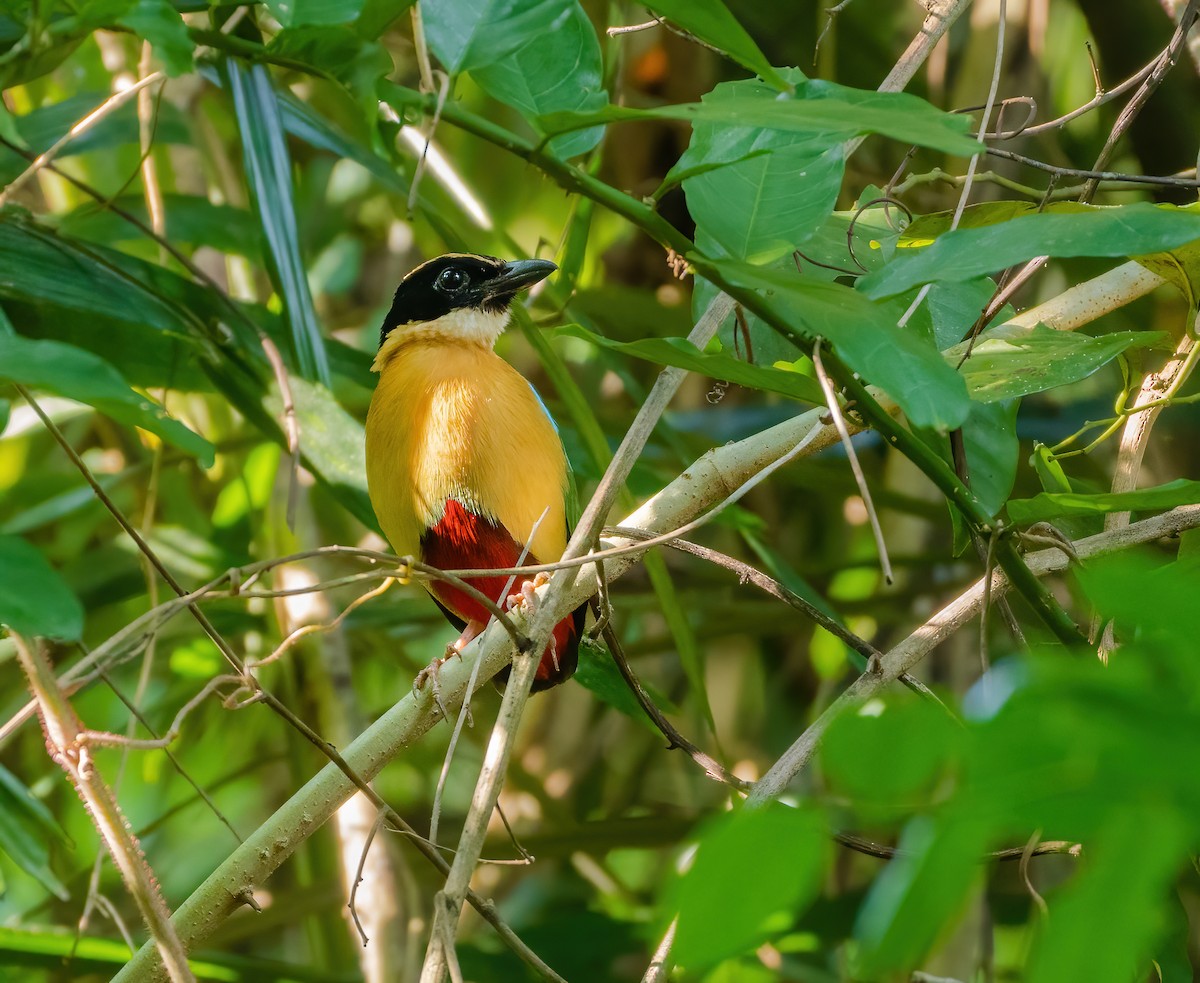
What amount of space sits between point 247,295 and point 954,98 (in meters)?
2.14

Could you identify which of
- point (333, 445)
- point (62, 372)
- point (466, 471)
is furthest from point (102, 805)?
point (466, 471)

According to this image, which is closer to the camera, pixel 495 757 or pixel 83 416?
pixel 495 757

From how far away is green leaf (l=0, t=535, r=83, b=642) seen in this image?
1019mm

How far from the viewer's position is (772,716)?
172 inches

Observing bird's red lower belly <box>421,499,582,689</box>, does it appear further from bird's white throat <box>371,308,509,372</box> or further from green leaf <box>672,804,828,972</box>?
green leaf <box>672,804,828,972</box>

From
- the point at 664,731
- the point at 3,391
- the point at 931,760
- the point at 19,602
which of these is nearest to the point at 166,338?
the point at 3,391

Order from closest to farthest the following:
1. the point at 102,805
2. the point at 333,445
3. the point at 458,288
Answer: the point at 102,805, the point at 333,445, the point at 458,288

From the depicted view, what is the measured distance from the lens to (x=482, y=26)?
49.3 inches

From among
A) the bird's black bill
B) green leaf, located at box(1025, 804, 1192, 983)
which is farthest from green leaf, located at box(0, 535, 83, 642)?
the bird's black bill

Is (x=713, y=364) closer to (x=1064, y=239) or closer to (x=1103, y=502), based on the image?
(x=1064, y=239)

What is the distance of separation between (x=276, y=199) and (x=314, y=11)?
1.16 metres

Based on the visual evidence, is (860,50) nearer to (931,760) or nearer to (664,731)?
(664,731)

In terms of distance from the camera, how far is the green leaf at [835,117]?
97 centimetres

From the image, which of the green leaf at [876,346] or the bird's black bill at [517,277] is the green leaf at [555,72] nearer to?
the green leaf at [876,346]
